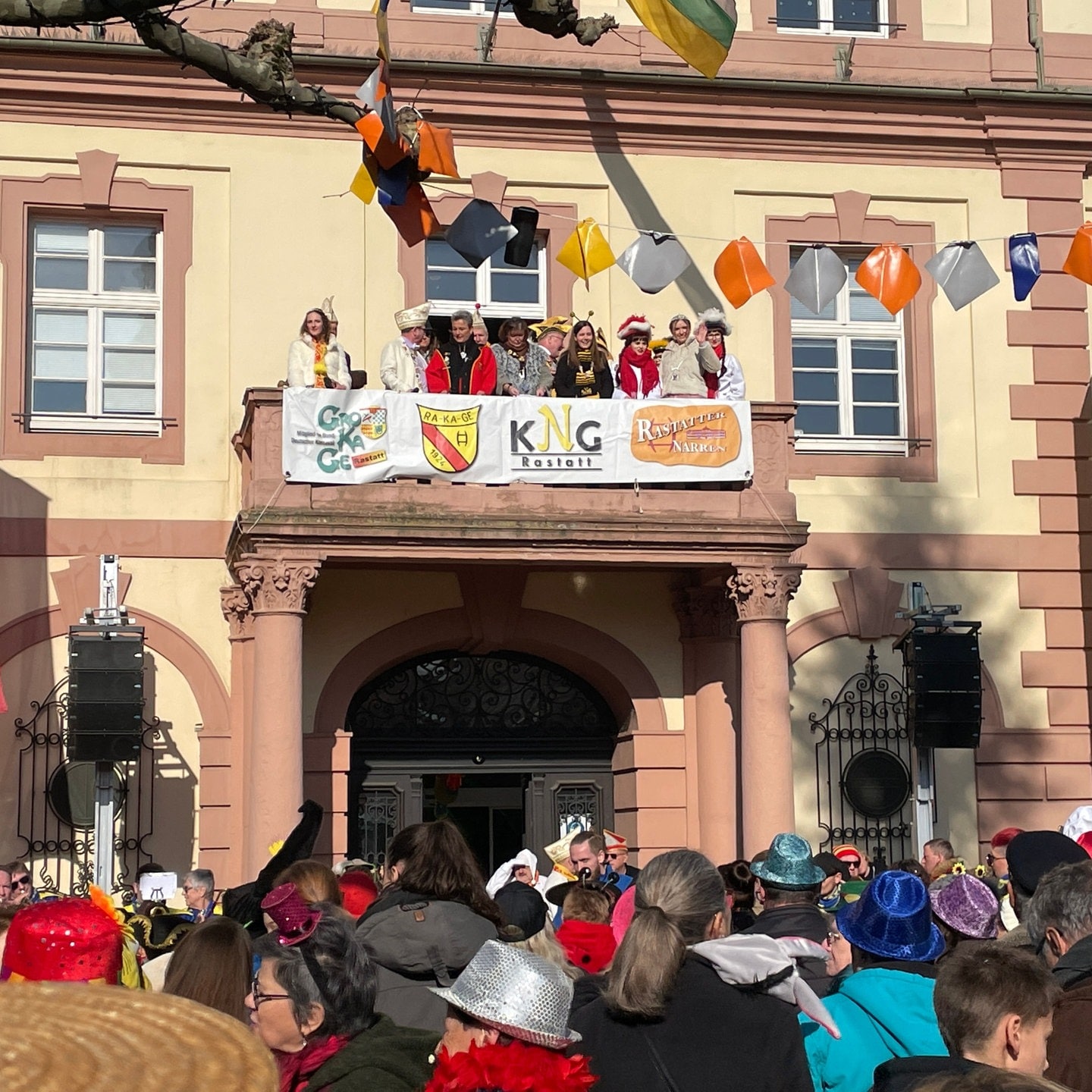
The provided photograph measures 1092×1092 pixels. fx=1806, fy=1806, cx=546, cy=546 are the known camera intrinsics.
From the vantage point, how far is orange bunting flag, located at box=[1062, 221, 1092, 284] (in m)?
15.0

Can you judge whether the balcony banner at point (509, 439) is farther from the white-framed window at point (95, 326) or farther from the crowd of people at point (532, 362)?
the white-framed window at point (95, 326)

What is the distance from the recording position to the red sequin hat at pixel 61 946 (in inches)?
163

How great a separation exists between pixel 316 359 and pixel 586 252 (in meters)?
2.65

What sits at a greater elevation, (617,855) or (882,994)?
(882,994)

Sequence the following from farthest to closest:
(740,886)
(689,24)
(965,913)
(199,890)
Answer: (199,890) < (689,24) < (740,886) < (965,913)

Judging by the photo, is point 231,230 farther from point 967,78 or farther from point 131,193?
point 967,78

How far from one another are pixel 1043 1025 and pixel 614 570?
12664 mm

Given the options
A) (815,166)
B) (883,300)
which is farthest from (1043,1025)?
(815,166)

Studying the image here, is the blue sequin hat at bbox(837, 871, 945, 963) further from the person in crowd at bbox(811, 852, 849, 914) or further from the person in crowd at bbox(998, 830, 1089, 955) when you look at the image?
the person in crowd at bbox(811, 852, 849, 914)

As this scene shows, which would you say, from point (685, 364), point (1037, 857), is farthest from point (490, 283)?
point (1037, 857)

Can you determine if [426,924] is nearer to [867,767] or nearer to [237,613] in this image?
[237,613]

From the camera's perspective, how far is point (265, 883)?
652cm

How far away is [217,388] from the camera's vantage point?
53.2ft

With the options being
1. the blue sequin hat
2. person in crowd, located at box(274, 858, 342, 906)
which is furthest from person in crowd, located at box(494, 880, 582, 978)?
the blue sequin hat
